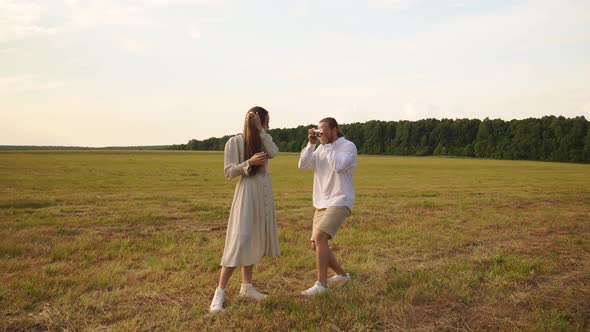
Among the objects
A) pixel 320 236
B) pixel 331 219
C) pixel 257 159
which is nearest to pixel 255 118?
pixel 257 159

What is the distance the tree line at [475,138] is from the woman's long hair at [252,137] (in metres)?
101

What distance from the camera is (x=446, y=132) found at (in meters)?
118

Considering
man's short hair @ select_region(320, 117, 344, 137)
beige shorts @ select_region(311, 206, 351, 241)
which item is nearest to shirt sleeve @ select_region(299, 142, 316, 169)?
man's short hair @ select_region(320, 117, 344, 137)

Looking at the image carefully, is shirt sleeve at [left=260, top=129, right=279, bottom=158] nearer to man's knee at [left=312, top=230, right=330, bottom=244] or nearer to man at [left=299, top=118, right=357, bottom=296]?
man at [left=299, top=118, right=357, bottom=296]

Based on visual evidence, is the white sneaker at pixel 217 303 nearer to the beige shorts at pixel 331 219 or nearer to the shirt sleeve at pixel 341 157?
the beige shorts at pixel 331 219

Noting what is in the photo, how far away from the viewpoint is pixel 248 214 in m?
5.72

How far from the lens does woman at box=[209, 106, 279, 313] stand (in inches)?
224

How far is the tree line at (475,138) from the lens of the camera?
305 ft

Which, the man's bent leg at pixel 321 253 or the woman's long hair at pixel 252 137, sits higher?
the woman's long hair at pixel 252 137

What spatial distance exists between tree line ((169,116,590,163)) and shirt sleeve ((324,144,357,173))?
100 m

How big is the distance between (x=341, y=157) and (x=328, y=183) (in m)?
0.47

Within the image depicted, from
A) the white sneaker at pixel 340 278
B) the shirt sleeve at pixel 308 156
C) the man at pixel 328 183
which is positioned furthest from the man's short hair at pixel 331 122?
the white sneaker at pixel 340 278

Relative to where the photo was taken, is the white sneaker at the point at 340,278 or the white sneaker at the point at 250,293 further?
the white sneaker at the point at 340,278

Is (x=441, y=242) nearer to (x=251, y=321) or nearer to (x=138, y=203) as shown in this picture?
(x=251, y=321)
